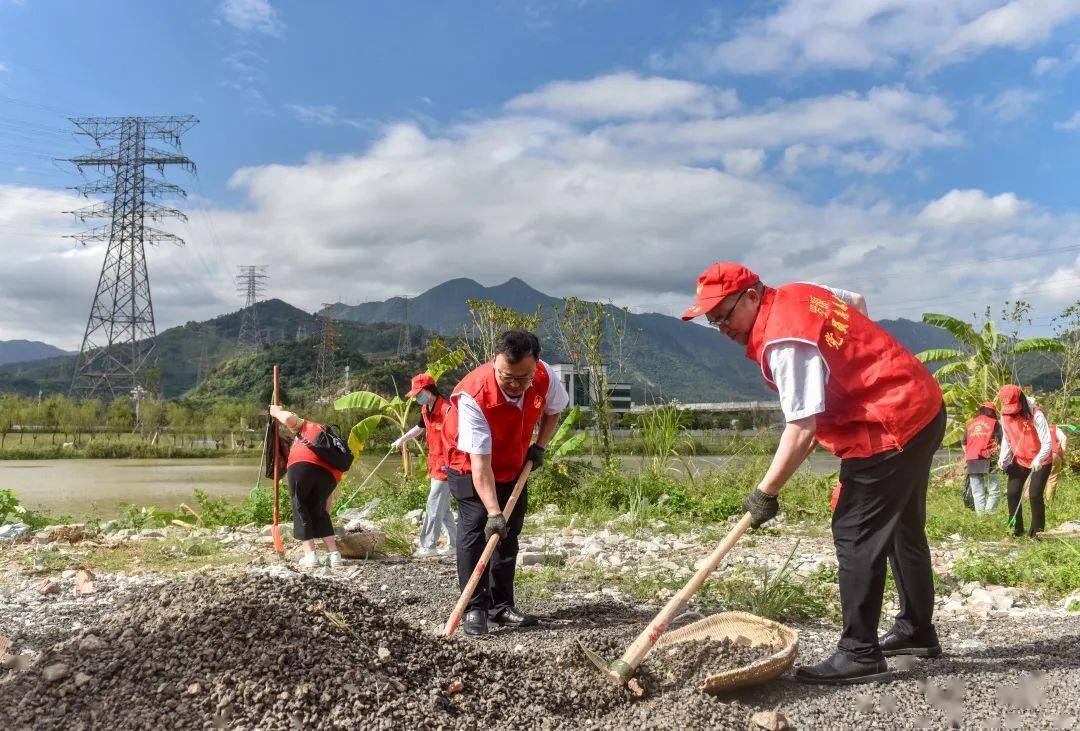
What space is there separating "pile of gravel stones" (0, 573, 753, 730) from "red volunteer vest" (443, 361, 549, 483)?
110cm

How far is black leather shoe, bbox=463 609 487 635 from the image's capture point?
4.38m

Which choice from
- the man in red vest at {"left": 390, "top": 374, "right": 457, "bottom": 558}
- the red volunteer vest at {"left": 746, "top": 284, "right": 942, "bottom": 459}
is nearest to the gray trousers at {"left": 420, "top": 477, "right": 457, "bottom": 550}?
the man in red vest at {"left": 390, "top": 374, "right": 457, "bottom": 558}

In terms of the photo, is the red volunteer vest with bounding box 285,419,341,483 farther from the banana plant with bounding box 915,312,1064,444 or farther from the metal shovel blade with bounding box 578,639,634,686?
the banana plant with bounding box 915,312,1064,444

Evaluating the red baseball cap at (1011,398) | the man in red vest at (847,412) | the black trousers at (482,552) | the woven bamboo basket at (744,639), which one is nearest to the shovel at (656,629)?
the man in red vest at (847,412)

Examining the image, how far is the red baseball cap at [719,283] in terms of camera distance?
332 centimetres

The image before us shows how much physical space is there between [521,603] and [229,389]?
71.9m

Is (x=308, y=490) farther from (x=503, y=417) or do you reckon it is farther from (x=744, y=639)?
(x=744, y=639)

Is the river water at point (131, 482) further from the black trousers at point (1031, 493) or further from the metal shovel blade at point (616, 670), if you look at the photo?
the metal shovel blade at point (616, 670)

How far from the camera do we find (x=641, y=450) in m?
12.3

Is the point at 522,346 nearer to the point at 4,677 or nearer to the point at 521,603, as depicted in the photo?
the point at 521,603

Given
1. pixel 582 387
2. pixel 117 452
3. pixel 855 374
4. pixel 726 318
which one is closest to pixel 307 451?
pixel 726 318

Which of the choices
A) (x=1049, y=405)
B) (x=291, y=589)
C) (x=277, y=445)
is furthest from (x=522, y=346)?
(x=1049, y=405)

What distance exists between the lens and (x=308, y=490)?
6.98m

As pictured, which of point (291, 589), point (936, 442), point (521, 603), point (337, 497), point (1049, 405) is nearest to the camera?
point (936, 442)
